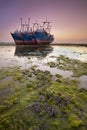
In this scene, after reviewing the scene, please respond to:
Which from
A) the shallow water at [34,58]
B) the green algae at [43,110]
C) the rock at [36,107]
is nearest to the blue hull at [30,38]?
the shallow water at [34,58]

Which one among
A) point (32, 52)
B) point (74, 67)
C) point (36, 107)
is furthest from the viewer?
point (32, 52)

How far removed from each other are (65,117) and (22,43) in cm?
9014

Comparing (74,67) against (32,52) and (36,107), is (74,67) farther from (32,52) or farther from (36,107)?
(32,52)

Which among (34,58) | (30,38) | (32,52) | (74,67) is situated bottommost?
(32,52)

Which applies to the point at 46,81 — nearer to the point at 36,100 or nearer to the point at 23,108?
the point at 36,100

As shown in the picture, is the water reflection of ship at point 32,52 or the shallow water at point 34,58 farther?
the water reflection of ship at point 32,52

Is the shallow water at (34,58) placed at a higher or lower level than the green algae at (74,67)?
lower

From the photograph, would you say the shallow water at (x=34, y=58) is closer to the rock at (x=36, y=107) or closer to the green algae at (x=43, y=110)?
the green algae at (x=43, y=110)

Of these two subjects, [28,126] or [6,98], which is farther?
[6,98]

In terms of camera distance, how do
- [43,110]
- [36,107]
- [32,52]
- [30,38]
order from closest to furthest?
[43,110], [36,107], [32,52], [30,38]

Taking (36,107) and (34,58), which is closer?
(36,107)

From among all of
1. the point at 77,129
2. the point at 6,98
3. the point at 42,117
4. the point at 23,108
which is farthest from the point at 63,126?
the point at 6,98

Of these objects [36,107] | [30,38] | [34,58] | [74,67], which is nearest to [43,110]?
[36,107]

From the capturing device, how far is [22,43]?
94688 millimetres
